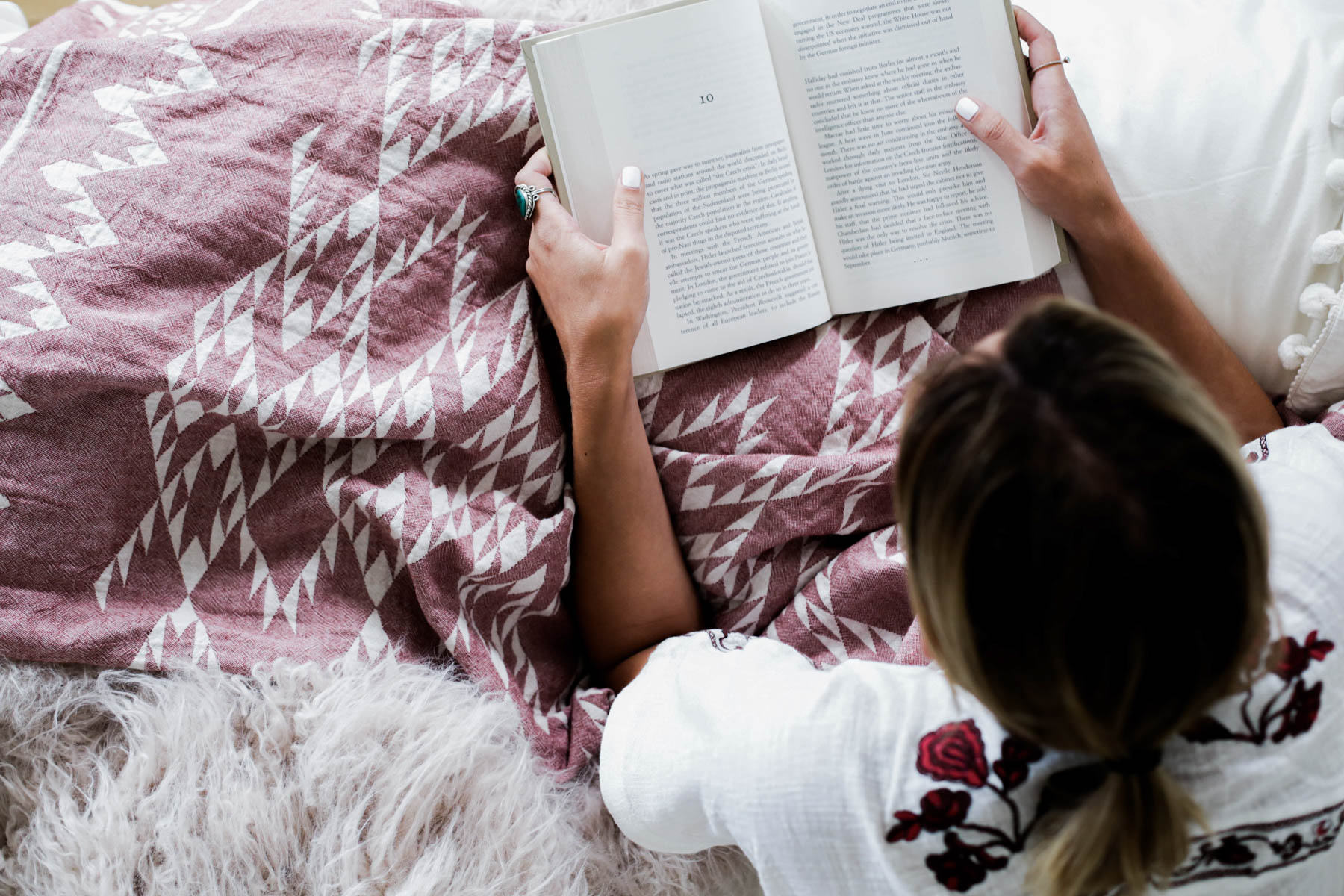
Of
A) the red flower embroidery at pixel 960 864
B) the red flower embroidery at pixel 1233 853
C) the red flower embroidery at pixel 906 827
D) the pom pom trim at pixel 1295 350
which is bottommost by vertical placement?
the red flower embroidery at pixel 1233 853

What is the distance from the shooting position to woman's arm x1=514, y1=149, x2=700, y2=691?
81cm

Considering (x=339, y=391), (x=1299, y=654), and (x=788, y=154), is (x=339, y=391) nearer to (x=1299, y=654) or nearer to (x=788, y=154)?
(x=788, y=154)

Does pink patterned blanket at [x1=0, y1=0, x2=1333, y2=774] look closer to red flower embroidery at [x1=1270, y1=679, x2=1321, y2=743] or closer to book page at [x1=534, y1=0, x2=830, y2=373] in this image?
book page at [x1=534, y1=0, x2=830, y2=373]

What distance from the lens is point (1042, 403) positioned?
0.43 m

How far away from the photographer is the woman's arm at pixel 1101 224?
83 cm

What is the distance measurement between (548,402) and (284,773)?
398 mm

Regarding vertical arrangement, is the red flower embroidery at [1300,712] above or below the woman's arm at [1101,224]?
below

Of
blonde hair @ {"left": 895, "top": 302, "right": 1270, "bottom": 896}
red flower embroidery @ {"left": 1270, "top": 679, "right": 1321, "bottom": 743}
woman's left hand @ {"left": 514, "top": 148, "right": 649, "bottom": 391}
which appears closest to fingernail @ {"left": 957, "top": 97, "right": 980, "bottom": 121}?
woman's left hand @ {"left": 514, "top": 148, "right": 649, "bottom": 391}

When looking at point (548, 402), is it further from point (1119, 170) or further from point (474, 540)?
point (1119, 170)

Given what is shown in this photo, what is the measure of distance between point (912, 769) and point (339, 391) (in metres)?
0.57

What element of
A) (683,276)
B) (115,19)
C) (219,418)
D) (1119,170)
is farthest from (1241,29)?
(115,19)

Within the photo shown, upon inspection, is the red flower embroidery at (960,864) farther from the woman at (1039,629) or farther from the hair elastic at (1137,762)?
the hair elastic at (1137,762)

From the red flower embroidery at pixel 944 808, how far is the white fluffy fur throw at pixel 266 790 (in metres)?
0.35

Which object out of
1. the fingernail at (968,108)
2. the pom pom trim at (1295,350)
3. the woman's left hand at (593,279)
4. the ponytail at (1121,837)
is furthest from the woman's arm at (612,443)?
the pom pom trim at (1295,350)
